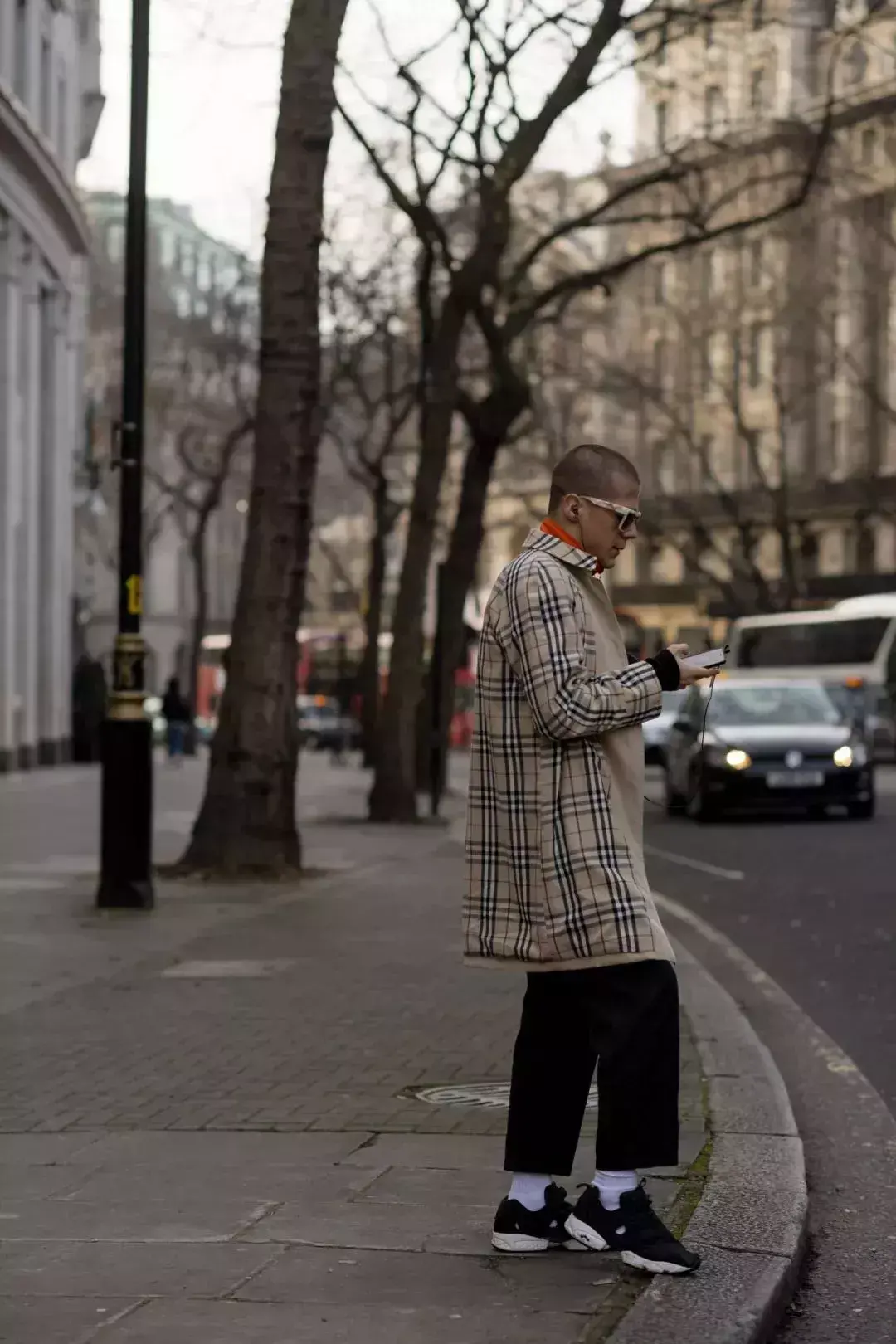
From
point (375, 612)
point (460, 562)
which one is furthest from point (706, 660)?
point (375, 612)

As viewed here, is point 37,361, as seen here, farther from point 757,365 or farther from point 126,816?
point 757,365

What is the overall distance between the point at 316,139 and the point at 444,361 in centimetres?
887

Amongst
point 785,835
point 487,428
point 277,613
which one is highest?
point 487,428

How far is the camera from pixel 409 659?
26188mm

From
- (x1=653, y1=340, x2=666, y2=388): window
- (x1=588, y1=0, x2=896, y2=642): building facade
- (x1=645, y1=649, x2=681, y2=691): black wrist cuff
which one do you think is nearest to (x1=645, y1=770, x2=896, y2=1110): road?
(x1=645, y1=649, x2=681, y2=691): black wrist cuff

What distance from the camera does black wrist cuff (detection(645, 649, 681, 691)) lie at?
5414 mm

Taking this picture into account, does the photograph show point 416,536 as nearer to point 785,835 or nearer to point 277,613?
point 785,835

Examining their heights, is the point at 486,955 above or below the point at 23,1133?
above

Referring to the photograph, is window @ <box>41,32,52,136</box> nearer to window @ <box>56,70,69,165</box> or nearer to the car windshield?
window @ <box>56,70,69,165</box>

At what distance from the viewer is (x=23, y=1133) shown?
23.2ft

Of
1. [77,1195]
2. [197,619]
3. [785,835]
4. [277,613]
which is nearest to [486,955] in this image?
[77,1195]

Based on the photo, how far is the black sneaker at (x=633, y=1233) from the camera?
5.29m

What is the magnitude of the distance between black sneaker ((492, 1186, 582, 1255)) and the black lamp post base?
8629 mm

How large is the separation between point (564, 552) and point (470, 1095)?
8.83 feet
